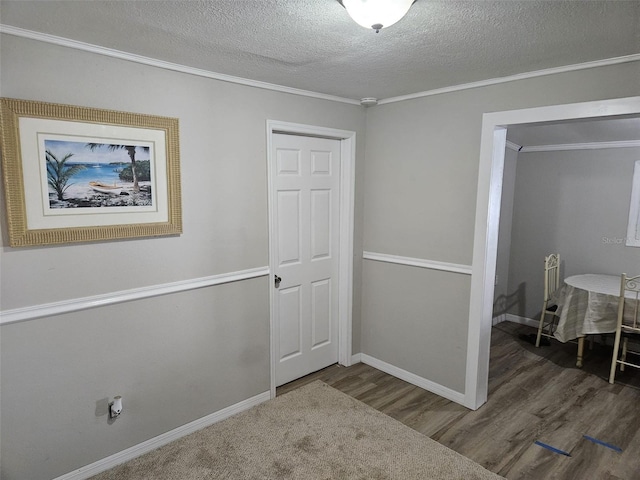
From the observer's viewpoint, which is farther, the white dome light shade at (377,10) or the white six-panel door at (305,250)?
the white six-panel door at (305,250)

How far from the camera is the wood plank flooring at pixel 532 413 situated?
87.0 inches

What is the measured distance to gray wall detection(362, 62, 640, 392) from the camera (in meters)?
2.55

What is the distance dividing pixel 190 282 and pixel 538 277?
13.3 ft

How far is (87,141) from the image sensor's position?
73.5 inches

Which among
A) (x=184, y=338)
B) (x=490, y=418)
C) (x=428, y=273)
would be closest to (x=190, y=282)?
(x=184, y=338)

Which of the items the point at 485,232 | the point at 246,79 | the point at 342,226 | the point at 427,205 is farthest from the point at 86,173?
the point at 485,232

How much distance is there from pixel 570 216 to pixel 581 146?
77cm

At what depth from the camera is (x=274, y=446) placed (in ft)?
7.59

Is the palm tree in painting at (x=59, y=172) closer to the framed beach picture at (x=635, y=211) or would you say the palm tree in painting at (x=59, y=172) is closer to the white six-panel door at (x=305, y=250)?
the white six-panel door at (x=305, y=250)

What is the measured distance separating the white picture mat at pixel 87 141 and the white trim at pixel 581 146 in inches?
163

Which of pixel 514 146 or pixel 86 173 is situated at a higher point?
pixel 514 146

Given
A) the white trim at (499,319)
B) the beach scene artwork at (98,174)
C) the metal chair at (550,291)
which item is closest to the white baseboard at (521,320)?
the white trim at (499,319)

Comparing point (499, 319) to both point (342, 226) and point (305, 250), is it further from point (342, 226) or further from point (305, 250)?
point (305, 250)

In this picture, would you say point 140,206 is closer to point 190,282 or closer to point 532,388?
point 190,282
